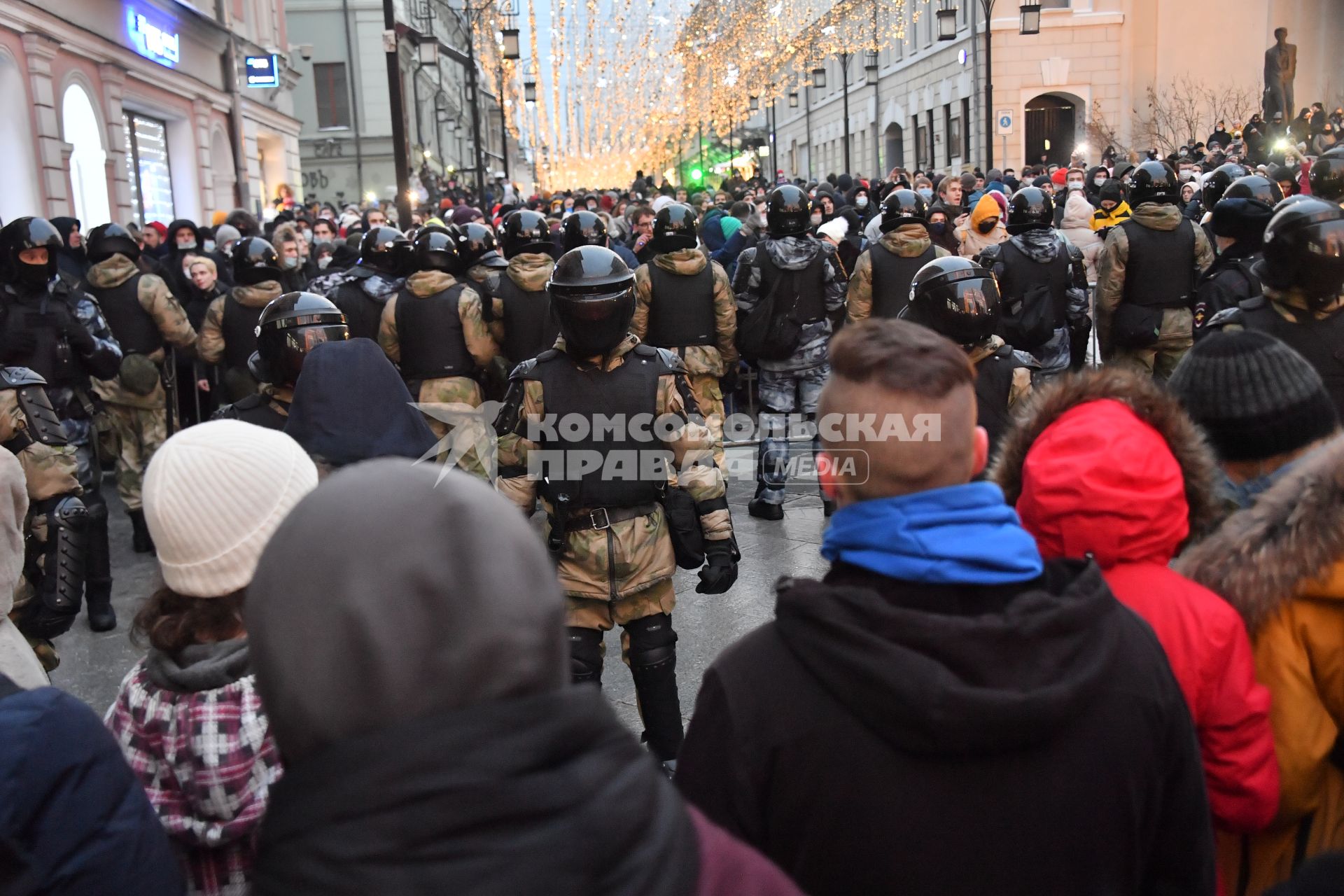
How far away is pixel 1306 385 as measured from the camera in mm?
2352

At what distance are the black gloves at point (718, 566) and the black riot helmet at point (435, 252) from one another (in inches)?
148

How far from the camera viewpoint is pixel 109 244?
759cm

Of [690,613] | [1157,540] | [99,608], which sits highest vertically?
[1157,540]

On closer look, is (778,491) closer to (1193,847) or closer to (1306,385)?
(1306,385)

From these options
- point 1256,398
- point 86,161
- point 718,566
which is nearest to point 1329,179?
point 718,566

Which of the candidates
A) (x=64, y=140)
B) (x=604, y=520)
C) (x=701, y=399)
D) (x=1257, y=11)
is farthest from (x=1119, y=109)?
(x=604, y=520)

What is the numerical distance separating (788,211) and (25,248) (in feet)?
14.2

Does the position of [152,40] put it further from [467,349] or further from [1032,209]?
[1032,209]

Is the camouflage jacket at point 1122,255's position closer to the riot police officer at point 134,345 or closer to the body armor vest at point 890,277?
the body armor vest at point 890,277

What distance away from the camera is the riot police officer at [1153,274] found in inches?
271

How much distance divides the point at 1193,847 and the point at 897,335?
2.91ft

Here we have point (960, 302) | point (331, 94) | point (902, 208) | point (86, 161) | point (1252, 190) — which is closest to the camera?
point (960, 302)

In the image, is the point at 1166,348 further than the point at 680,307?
No

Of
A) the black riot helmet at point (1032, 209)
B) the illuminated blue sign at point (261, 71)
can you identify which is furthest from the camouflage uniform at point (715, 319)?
the illuminated blue sign at point (261, 71)
